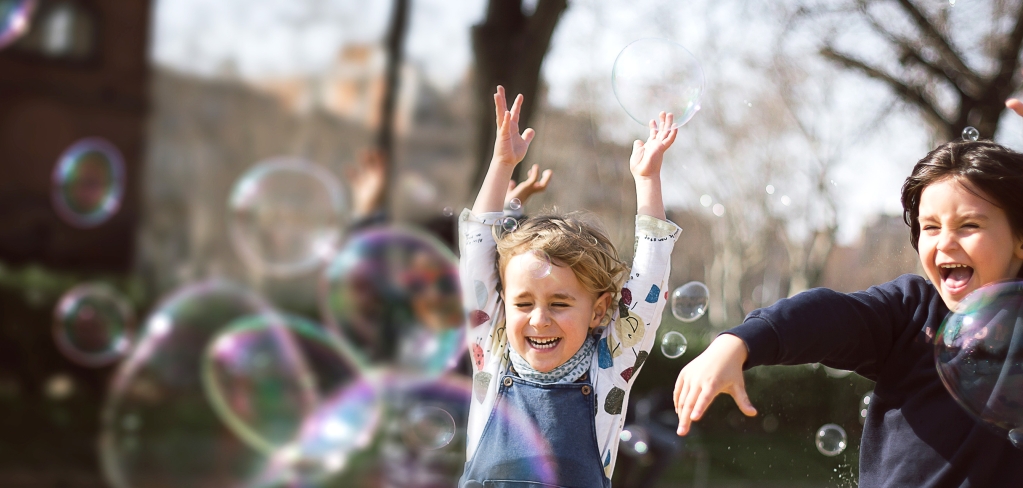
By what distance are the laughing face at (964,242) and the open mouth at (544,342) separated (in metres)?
0.72

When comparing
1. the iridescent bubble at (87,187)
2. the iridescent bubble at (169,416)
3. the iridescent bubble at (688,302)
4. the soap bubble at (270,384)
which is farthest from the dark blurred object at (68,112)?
the iridescent bubble at (688,302)

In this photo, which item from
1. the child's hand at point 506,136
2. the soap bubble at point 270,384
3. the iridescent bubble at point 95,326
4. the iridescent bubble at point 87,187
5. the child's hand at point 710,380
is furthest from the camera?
the iridescent bubble at point 87,187

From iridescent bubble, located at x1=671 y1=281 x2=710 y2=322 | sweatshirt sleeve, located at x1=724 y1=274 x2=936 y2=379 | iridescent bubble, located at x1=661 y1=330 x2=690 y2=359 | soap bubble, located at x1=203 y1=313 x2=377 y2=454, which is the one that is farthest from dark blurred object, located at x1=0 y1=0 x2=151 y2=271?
sweatshirt sleeve, located at x1=724 y1=274 x2=936 y2=379

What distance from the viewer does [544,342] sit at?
191 cm

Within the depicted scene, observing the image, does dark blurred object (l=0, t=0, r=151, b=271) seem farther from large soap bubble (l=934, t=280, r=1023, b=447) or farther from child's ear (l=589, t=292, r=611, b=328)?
large soap bubble (l=934, t=280, r=1023, b=447)

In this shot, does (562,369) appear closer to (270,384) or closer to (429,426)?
(429,426)

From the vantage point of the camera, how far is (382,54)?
12.5 m

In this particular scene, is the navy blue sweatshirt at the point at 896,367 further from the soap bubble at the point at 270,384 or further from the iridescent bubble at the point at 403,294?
the soap bubble at the point at 270,384

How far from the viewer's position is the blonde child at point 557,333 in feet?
6.16

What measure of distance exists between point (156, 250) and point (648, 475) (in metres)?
7.98

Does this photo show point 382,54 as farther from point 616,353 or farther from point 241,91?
point 616,353

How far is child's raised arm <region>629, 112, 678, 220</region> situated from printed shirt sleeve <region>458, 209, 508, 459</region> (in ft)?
1.11

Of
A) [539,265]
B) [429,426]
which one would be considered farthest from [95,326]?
[539,265]

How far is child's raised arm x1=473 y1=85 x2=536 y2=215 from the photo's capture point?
2.15m
